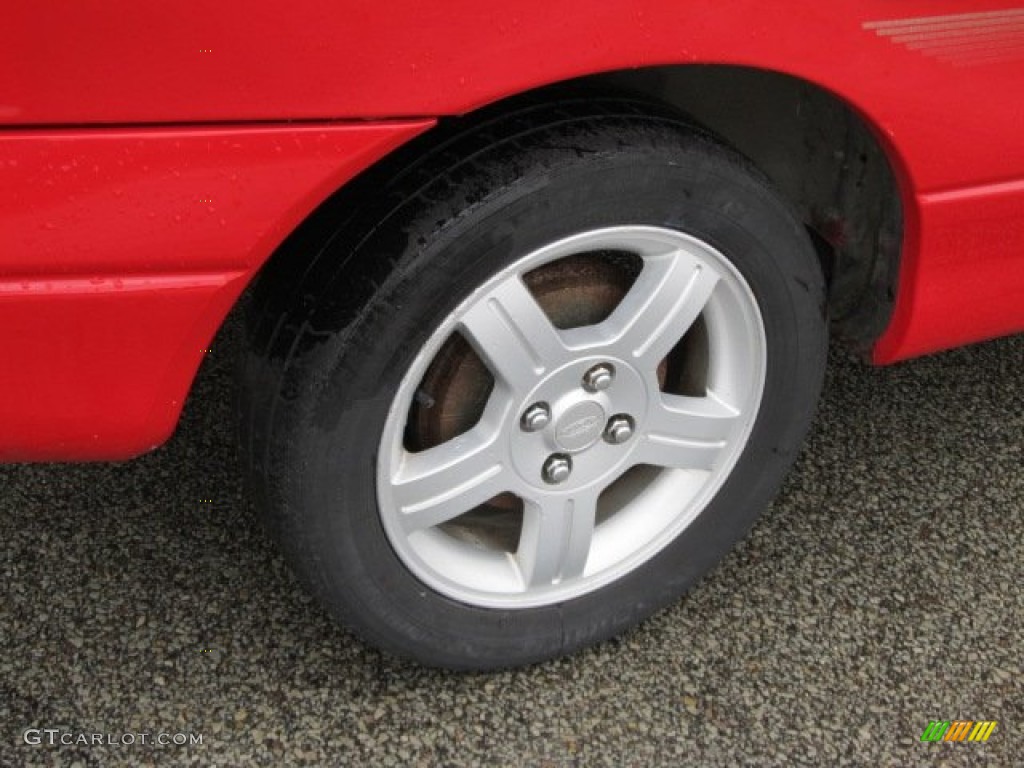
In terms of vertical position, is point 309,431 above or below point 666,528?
above

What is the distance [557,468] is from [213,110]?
0.75 meters

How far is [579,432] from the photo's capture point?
5.68ft

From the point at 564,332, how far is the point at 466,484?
0.26 m

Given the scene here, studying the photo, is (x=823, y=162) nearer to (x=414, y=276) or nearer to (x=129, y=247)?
(x=414, y=276)

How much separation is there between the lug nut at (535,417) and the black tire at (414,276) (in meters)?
0.22

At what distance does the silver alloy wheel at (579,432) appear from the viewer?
1.60m

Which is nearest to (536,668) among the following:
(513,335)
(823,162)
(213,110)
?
(513,335)

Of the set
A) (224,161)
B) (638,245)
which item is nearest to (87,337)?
(224,161)

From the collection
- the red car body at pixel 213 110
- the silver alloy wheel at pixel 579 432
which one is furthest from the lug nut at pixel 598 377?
the red car body at pixel 213 110

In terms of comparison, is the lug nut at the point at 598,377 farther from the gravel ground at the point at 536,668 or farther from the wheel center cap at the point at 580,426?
the gravel ground at the point at 536,668

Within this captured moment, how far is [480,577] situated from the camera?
1.84 metres

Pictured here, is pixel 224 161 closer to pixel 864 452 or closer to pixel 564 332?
pixel 564 332

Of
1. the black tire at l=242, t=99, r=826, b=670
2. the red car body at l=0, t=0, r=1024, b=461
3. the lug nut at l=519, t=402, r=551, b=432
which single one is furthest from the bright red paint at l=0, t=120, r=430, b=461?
the lug nut at l=519, t=402, r=551, b=432

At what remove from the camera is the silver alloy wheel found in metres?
1.60
